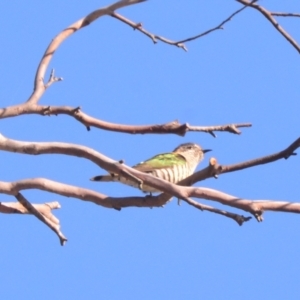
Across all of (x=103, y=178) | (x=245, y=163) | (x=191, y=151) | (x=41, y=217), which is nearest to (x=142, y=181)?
(x=245, y=163)

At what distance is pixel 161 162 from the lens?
8234 mm

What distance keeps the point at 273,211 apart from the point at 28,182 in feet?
5.79

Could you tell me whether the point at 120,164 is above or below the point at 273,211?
above

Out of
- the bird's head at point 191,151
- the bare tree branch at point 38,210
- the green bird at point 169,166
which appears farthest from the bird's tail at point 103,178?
the bare tree branch at point 38,210

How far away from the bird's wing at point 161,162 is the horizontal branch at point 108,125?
3300 mm

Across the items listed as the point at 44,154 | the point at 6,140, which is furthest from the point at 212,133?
the point at 6,140

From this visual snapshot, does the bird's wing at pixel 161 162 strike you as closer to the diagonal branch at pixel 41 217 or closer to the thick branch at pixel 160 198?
the diagonal branch at pixel 41 217

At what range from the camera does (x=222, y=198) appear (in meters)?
4.15

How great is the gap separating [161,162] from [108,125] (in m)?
3.72

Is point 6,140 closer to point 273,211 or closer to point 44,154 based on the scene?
point 44,154

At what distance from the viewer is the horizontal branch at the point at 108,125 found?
414 cm

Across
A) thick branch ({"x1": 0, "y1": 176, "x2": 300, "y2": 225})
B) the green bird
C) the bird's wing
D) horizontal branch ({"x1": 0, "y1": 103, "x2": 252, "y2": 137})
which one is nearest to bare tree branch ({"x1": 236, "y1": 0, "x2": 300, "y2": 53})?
horizontal branch ({"x1": 0, "y1": 103, "x2": 252, "y2": 137})

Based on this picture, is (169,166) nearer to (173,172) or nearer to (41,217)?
(173,172)

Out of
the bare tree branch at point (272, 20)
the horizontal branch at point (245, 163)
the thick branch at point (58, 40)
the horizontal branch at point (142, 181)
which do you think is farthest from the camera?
the thick branch at point (58, 40)
